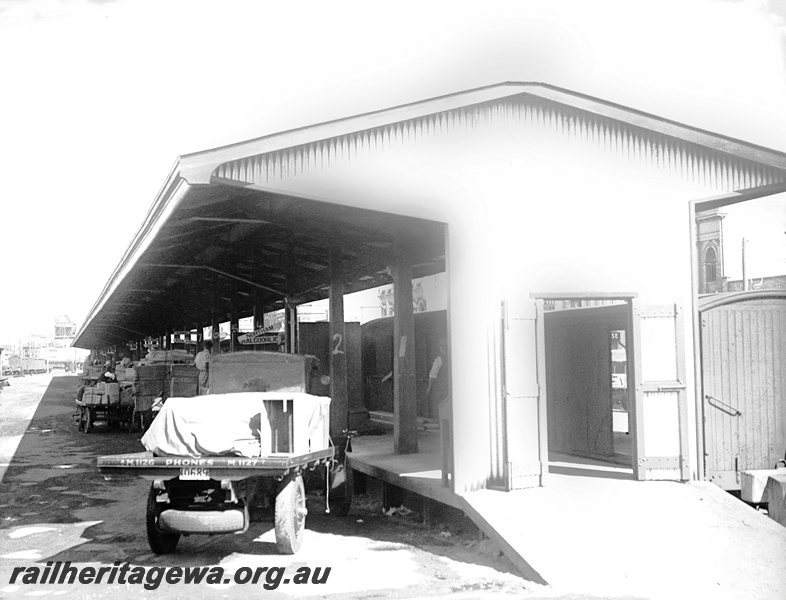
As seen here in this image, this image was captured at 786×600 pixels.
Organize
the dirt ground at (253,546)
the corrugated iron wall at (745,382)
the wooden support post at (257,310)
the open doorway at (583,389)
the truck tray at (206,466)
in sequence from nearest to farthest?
the dirt ground at (253,546), the truck tray at (206,466), the corrugated iron wall at (745,382), the open doorway at (583,389), the wooden support post at (257,310)

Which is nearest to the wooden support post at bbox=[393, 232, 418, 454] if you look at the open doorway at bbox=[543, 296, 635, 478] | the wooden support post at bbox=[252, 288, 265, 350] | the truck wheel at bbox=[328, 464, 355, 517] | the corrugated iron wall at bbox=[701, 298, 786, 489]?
the truck wheel at bbox=[328, 464, 355, 517]

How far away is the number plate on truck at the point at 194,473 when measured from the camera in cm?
829

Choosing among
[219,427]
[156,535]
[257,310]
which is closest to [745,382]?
[219,427]

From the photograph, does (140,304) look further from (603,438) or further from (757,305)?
(757,305)

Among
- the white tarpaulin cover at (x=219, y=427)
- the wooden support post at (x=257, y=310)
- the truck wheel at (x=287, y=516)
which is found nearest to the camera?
the white tarpaulin cover at (x=219, y=427)

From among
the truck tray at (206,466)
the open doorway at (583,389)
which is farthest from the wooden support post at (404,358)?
the truck tray at (206,466)

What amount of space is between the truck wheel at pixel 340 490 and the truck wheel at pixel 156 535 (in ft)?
7.88

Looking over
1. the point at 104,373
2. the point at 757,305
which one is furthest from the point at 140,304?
the point at 757,305

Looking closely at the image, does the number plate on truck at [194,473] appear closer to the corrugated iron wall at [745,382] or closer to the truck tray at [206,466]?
the truck tray at [206,466]

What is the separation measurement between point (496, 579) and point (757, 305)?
18.5 ft

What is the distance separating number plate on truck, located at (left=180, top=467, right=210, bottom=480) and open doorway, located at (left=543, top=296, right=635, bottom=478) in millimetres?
5096

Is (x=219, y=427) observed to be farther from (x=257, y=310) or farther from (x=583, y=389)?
(x=257, y=310)

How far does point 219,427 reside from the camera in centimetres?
857

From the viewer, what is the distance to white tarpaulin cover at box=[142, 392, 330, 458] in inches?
335
